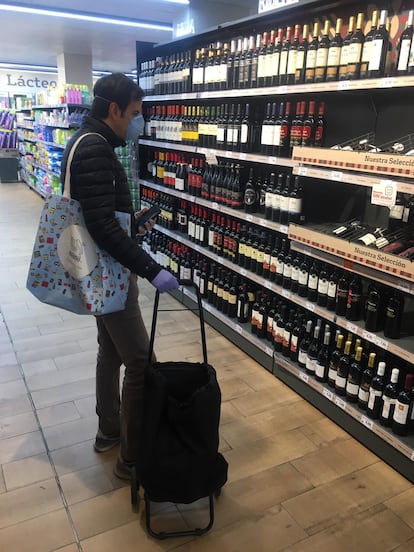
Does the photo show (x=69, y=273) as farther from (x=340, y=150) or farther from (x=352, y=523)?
(x=352, y=523)

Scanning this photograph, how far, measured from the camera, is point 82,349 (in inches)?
145

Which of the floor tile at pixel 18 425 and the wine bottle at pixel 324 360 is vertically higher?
the wine bottle at pixel 324 360

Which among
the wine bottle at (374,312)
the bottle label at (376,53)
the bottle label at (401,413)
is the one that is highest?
the bottle label at (376,53)

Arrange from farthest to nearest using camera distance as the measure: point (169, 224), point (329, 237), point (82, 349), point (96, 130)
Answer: point (169, 224)
point (82, 349)
point (329, 237)
point (96, 130)

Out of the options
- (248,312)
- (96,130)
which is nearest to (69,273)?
(96,130)

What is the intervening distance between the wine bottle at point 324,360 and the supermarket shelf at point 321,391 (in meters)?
0.06

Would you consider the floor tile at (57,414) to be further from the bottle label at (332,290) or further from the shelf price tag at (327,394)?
the bottle label at (332,290)

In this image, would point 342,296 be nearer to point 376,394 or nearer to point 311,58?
point 376,394

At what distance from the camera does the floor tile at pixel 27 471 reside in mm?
2297

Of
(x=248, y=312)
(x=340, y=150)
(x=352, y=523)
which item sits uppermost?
(x=340, y=150)

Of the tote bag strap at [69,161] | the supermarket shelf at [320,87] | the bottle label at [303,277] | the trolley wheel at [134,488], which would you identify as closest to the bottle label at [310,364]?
the bottle label at [303,277]

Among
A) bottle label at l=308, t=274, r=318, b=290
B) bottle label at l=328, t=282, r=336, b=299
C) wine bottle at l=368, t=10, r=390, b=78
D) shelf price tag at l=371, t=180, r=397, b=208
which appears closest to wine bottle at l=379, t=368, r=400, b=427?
bottle label at l=328, t=282, r=336, b=299

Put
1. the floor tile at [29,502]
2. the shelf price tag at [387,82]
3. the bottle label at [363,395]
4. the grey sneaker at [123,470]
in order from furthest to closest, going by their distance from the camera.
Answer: the bottle label at [363,395]
the grey sneaker at [123,470]
the shelf price tag at [387,82]
the floor tile at [29,502]

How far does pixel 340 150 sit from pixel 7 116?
14.6m
